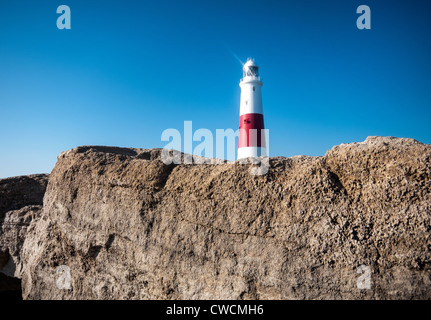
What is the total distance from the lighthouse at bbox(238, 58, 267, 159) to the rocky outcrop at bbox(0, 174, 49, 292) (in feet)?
34.4

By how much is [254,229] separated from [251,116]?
14.5 meters

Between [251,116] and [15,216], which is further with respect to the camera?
[251,116]

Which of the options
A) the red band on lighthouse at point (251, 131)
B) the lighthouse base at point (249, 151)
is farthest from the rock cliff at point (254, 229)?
the red band on lighthouse at point (251, 131)

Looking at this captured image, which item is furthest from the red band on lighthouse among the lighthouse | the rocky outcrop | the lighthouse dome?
the rocky outcrop

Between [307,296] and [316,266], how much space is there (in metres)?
0.29

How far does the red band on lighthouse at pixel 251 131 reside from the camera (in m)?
16.7

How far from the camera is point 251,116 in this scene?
688 inches

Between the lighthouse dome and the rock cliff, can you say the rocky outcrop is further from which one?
the lighthouse dome

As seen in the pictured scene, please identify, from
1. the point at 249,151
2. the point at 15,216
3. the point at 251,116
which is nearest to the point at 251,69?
the point at 251,116

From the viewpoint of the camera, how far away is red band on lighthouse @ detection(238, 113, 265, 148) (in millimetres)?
16688

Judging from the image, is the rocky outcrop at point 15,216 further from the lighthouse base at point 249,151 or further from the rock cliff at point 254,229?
the lighthouse base at point 249,151

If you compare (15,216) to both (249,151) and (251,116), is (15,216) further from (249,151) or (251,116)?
(251,116)
